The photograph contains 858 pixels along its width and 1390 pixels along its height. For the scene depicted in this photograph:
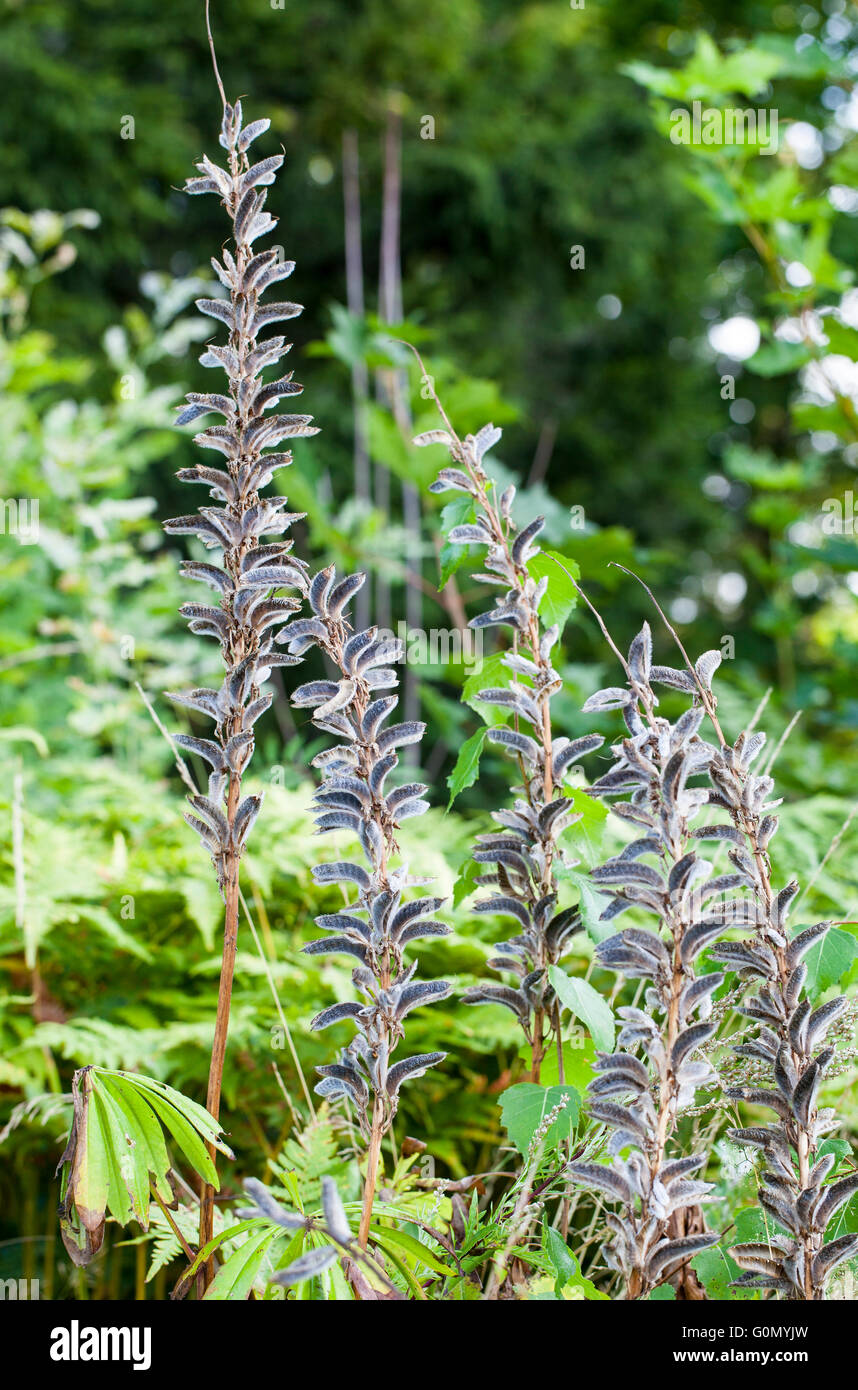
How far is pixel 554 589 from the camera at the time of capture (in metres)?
1.00

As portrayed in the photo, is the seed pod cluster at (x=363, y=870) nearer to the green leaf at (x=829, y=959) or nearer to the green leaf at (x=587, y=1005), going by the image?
the green leaf at (x=587, y=1005)

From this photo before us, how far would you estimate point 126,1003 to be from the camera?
172cm

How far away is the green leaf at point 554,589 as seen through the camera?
994 millimetres

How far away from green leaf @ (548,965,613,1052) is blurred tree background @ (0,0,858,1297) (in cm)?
55

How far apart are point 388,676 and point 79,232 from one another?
6966 millimetres

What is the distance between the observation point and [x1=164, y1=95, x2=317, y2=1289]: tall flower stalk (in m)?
0.85

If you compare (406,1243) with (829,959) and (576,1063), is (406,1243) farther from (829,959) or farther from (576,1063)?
(829,959)

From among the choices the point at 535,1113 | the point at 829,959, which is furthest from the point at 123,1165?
the point at 829,959

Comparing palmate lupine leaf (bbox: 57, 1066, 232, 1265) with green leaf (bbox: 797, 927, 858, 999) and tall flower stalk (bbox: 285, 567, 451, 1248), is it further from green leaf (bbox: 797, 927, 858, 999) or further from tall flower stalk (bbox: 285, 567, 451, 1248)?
green leaf (bbox: 797, 927, 858, 999)

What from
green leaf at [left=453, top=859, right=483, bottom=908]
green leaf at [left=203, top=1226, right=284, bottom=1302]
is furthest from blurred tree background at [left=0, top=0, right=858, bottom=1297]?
green leaf at [left=453, top=859, right=483, bottom=908]

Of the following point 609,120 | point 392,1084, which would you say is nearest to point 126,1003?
point 392,1084

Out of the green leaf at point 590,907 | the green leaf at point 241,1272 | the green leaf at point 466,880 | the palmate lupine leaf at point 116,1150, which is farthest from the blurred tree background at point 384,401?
the green leaf at point 590,907

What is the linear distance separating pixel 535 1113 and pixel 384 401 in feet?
14.8
